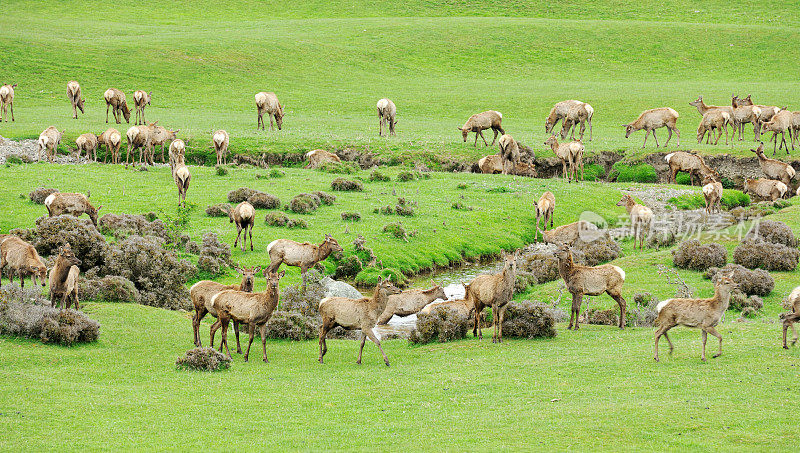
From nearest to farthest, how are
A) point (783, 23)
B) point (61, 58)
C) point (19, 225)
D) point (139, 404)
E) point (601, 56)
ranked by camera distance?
point (139, 404), point (19, 225), point (61, 58), point (601, 56), point (783, 23)

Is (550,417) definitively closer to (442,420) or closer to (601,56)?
(442,420)

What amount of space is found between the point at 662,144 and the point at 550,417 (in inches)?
1433

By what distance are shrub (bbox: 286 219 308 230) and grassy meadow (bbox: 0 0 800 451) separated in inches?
18.7

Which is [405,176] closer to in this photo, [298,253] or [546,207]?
[546,207]

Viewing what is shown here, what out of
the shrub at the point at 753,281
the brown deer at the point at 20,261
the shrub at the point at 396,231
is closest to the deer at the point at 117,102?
the shrub at the point at 396,231

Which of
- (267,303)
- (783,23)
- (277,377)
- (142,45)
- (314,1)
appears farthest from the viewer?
(314,1)

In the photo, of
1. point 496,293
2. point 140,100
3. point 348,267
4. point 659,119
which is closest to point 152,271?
point 348,267

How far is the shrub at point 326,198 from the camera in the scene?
32.1 m

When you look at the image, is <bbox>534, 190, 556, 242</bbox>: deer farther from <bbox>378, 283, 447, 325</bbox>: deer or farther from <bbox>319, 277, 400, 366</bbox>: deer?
<bbox>319, 277, 400, 366</bbox>: deer

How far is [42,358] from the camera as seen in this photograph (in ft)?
48.6

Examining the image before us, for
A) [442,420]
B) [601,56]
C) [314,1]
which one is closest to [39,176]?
[442,420]

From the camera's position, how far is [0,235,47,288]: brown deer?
19328 millimetres

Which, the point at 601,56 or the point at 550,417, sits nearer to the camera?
the point at 550,417

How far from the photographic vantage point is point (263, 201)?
3050 cm
